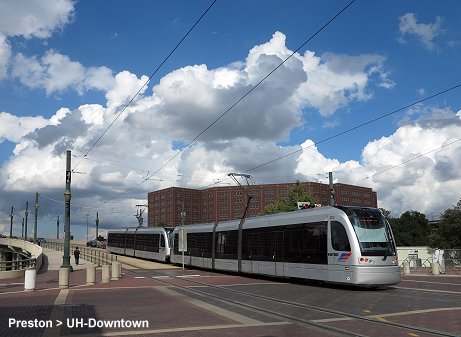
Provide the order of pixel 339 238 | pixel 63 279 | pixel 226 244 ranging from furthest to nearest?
pixel 226 244, pixel 63 279, pixel 339 238

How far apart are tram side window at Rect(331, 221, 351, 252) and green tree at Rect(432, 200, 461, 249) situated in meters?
48.6

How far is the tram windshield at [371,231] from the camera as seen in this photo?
17.8 m

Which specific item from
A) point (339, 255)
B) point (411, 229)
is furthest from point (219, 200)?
point (339, 255)

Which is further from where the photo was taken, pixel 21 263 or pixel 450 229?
pixel 450 229

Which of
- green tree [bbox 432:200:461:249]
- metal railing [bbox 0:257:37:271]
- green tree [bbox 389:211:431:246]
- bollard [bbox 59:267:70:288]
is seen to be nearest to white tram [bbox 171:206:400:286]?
bollard [bbox 59:267:70:288]

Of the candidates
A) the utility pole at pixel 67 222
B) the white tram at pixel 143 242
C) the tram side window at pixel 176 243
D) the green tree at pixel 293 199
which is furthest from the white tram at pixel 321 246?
the green tree at pixel 293 199

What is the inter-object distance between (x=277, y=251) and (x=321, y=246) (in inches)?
140

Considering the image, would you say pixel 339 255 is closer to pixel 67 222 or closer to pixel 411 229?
pixel 67 222

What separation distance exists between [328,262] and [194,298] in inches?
221

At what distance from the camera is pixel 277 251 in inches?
882

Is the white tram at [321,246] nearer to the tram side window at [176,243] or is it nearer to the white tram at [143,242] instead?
the tram side window at [176,243]

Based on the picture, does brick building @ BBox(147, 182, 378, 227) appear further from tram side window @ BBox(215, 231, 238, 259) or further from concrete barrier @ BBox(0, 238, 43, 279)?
tram side window @ BBox(215, 231, 238, 259)

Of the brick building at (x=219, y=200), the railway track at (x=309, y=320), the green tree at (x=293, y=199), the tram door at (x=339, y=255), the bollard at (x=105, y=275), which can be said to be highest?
the brick building at (x=219, y=200)

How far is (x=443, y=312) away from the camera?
1212 centimetres
